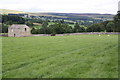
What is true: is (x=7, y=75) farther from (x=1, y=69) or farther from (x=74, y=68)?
(x=74, y=68)

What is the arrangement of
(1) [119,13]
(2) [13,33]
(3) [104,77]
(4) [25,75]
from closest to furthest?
1. (3) [104,77]
2. (4) [25,75]
3. (1) [119,13]
4. (2) [13,33]

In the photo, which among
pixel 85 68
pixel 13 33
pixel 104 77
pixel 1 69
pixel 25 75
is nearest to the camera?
pixel 104 77

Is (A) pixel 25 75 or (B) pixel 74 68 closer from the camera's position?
(A) pixel 25 75

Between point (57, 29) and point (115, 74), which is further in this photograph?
point (57, 29)

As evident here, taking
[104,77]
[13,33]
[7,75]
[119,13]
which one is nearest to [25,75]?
[7,75]

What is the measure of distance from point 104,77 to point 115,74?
0.95 meters

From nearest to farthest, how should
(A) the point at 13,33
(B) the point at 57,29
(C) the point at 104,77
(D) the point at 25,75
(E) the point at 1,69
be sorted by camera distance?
(C) the point at 104,77 → (D) the point at 25,75 → (E) the point at 1,69 → (A) the point at 13,33 → (B) the point at 57,29

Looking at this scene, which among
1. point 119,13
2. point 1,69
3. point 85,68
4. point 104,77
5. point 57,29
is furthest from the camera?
point 57,29

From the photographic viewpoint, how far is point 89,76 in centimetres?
1132

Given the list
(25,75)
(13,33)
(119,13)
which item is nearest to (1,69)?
(25,75)

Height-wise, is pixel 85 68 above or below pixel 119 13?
below

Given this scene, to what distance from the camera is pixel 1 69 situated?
14.1m

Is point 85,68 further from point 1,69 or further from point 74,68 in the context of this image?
point 1,69

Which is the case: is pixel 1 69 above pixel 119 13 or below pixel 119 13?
below
